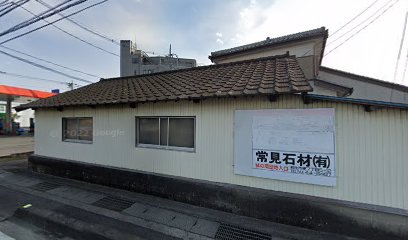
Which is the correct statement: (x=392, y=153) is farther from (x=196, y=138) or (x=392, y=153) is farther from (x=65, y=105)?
(x=65, y=105)

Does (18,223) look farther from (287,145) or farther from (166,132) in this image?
(287,145)

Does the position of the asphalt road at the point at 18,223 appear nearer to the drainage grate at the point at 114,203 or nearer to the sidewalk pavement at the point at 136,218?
the sidewalk pavement at the point at 136,218

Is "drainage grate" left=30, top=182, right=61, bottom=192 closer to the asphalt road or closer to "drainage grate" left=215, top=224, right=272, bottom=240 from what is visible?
the asphalt road

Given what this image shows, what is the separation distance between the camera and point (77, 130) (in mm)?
7840

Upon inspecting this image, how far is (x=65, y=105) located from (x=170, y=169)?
4.74 m

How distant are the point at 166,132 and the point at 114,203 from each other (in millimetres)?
2341

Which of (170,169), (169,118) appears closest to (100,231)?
(170,169)

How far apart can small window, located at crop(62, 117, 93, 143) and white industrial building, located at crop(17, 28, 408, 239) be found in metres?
0.07

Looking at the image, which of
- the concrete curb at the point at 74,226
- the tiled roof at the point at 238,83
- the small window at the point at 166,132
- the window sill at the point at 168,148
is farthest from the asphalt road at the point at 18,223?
the tiled roof at the point at 238,83

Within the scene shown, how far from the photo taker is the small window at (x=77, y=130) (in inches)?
295

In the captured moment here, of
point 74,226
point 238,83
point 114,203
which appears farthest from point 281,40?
point 74,226

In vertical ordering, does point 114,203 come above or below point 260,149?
below

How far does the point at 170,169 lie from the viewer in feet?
18.9

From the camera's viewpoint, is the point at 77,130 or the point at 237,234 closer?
the point at 237,234
